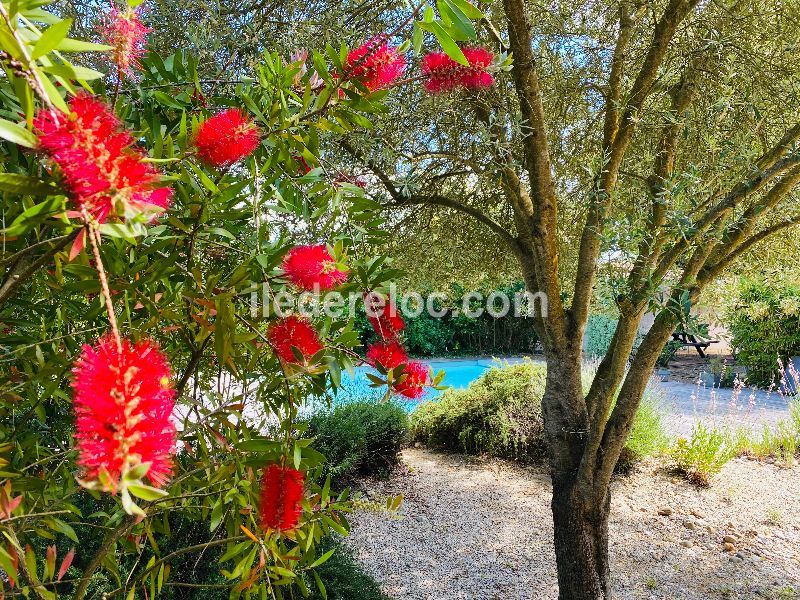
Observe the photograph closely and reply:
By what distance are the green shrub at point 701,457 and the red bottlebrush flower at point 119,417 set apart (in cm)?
536

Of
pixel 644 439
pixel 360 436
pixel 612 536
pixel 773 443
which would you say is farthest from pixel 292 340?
pixel 773 443

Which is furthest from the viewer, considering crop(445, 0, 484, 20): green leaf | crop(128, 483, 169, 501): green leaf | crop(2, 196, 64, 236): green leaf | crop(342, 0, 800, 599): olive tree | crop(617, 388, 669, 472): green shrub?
crop(617, 388, 669, 472): green shrub

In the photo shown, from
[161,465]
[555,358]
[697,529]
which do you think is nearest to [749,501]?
[697,529]

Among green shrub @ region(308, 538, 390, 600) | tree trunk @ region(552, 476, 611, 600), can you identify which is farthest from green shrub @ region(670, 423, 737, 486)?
green shrub @ region(308, 538, 390, 600)

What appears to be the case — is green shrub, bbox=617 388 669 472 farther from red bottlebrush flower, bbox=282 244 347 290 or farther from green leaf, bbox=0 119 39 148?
green leaf, bbox=0 119 39 148

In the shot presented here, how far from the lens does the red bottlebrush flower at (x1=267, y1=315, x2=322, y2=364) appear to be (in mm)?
1002

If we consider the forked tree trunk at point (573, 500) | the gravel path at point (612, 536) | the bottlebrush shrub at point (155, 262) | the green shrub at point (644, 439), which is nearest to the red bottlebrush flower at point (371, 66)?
the bottlebrush shrub at point (155, 262)

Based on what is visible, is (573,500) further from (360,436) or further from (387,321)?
(360,436)

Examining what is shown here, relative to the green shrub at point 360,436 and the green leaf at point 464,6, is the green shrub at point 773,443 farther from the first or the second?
the green leaf at point 464,6

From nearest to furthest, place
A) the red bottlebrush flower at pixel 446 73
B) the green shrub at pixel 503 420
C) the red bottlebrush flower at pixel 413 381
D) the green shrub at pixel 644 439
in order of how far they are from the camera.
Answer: the red bottlebrush flower at pixel 413 381 < the red bottlebrush flower at pixel 446 73 < the green shrub at pixel 644 439 < the green shrub at pixel 503 420

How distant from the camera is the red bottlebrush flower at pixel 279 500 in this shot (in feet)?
3.09

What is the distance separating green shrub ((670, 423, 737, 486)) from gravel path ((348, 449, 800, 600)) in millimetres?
119

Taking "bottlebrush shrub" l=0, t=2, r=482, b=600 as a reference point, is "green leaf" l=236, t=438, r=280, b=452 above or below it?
below

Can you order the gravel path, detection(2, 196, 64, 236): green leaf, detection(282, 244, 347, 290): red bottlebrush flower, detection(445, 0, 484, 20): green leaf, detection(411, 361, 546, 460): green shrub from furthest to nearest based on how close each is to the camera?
1. detection(411, 361, 546, 460): green shrub
2. the gravel path
3. detection(282, 244, 347, 290): red bottlebrush flower
4. detection(445, 0, 484, 20): green leaf
5. detection(2, 196, 64, 236): green leaf
